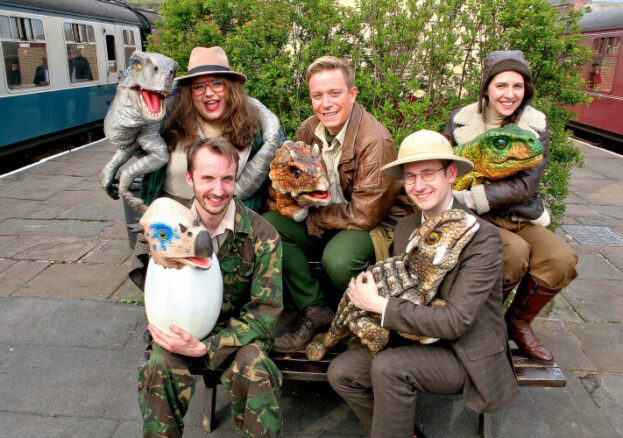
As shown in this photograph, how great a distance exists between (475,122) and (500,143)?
44 cm

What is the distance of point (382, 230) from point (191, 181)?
1.19 meters

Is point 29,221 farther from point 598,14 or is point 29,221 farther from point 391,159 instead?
point 598,14

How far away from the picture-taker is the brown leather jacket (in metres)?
2.88

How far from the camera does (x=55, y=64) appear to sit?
32.8 ft

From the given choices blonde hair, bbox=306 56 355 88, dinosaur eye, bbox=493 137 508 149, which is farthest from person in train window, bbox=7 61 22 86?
dinosaur eye, bbox=493 137 508 149

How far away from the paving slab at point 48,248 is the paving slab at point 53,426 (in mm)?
2373

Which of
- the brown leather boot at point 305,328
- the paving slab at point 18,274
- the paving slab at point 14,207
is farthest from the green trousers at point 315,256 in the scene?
the paving slab at point 14,207

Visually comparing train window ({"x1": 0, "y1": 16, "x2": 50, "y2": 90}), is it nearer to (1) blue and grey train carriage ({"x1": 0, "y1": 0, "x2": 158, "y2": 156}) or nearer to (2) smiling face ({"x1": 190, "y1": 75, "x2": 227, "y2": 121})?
(1) blue and grey train carriage ({"x1": 0, "y1": 0, "x2": 158, "y2": 156})

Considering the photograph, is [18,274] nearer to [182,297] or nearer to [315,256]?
[315,256]

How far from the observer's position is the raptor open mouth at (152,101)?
279cm

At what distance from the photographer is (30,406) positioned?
9.33 feet

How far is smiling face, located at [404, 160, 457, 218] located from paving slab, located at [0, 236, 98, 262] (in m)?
3.85

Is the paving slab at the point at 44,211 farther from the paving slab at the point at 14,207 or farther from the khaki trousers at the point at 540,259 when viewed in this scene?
the khaki trousers at the point at 540,259

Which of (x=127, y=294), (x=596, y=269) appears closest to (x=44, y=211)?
(x=127, y=294)
